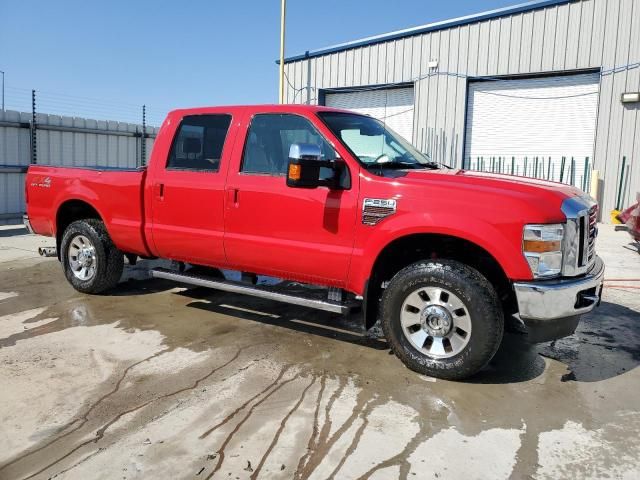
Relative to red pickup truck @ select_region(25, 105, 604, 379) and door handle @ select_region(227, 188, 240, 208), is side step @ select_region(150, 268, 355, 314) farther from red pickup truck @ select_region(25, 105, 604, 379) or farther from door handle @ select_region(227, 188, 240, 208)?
door handle @ select_region(227, 188, 240, 208)

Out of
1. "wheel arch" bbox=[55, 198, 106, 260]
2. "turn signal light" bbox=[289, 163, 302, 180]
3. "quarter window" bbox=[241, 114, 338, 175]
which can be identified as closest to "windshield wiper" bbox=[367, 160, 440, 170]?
"turn signal light" bbox=[289, 163, 302, 180]

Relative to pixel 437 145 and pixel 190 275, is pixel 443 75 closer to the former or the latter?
pixel 437 145

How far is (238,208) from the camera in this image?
4.76 m

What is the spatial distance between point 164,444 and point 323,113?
294cm

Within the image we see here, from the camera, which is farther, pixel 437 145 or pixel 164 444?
pixel 437 145

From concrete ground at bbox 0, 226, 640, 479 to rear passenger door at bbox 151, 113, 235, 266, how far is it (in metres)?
0.75

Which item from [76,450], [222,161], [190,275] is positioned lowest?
[76,450]

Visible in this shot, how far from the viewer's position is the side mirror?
4000 millimetres

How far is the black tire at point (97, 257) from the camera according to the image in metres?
5.88

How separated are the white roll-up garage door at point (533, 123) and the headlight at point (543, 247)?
10.6m

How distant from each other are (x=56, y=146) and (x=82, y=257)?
8.30 metres

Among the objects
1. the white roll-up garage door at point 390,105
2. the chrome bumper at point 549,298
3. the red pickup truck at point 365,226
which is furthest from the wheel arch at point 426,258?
the white roll-up garage door at point 390,105

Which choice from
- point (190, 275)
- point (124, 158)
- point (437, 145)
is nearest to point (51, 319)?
point (190, 275)

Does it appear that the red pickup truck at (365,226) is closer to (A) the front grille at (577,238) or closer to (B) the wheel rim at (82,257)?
(A) the front grille at (577,238)
